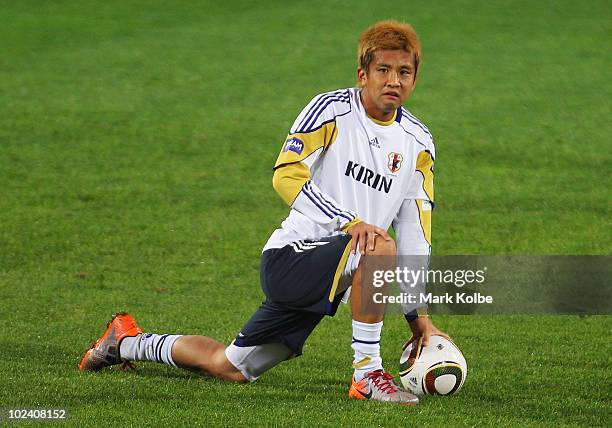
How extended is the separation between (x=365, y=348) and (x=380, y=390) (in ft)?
0.69

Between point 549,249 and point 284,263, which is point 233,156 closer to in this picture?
point 549,249

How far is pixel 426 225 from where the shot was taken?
6371 millimetres

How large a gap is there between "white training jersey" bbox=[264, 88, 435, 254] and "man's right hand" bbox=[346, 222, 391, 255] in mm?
157

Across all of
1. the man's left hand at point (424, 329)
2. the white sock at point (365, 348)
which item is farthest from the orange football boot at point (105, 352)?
the man's left hand at point (424, 329)

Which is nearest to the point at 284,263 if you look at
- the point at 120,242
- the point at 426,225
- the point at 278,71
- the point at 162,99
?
the point at 426,225

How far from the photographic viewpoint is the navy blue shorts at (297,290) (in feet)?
19.6

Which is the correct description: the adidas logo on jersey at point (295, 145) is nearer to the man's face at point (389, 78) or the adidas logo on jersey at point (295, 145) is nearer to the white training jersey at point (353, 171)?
the white training jersey at point (353, 171)

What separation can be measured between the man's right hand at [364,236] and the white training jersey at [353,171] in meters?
0.16

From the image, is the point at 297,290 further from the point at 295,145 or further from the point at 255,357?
the point at 295,145

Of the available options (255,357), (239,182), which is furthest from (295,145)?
(239,182)

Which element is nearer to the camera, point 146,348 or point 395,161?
point 395,161

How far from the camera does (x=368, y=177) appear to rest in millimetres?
6195

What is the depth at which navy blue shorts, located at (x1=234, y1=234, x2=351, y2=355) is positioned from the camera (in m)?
5.98

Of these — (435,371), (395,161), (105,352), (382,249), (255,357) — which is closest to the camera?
(382,249)
